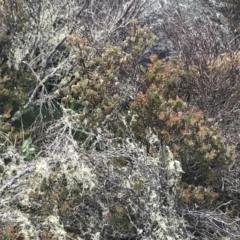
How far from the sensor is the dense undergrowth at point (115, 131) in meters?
3.00

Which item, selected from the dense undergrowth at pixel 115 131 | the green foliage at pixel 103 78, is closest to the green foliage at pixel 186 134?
the dense undergrowth at pixel 115 131

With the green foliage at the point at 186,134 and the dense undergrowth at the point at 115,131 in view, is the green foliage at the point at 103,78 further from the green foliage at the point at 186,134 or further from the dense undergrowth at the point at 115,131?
the green foliage at the point at 186,134

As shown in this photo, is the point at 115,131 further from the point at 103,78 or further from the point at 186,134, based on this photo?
the point at 186,134

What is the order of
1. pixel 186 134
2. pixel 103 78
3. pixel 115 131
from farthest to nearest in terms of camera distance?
pixel 103 78
pixel 115 131
pixel 186 134

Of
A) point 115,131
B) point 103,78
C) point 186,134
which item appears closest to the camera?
point 186,134

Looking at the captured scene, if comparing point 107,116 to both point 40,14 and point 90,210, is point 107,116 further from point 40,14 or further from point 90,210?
point 40,14

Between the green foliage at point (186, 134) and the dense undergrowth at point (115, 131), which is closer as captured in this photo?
the dense undergrowth at point (115, 131)

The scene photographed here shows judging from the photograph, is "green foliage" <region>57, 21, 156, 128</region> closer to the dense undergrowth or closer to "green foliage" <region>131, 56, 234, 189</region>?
the dense undergrowth

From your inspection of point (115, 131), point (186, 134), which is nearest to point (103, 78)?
point (115, 131)

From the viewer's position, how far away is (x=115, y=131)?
12.3 ft

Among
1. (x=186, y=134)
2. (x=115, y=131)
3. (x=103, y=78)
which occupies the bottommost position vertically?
(x=115, y=131)

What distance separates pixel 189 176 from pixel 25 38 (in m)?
2.11

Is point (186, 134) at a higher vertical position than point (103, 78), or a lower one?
higher

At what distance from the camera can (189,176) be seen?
3.52m
